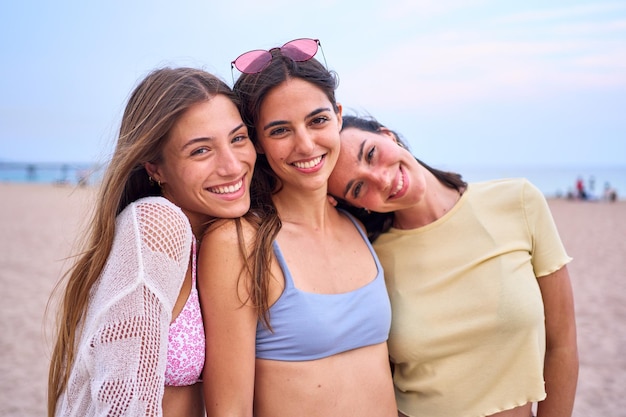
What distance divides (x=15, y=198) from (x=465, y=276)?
31.6m

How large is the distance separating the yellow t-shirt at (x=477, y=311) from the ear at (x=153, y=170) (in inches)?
56.1

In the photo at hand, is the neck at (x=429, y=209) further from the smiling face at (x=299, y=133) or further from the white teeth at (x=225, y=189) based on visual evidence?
the white teeth at (x=225, y=189)

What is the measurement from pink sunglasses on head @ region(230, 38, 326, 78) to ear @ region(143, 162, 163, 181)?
0.62m

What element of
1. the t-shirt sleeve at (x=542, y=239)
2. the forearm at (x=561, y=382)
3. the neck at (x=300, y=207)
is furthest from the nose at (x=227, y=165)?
the forearm at (x=561, y=382)

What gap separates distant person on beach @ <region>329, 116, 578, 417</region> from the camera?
3021 mm

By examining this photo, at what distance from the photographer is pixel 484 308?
3033 millimetres

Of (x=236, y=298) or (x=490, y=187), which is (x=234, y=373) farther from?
(x=490, y=187)

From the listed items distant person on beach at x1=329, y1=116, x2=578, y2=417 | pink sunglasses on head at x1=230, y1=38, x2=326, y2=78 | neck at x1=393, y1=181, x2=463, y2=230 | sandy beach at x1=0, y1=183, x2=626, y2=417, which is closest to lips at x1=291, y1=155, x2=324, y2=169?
distant person on beach at x1=329, y1=116, x2=578, y2=417

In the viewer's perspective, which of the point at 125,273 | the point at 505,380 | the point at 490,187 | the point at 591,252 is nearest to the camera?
the point at 125,273

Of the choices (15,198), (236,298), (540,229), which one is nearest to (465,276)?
(540,229)

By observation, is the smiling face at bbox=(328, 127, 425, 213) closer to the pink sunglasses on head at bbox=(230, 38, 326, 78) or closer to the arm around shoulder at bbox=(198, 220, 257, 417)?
the pink sunglasses on head at bbox=(230, 38, 326, 78)

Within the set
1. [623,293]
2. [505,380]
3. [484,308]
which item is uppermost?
[484,308]

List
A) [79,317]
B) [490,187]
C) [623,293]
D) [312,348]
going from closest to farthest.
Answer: [79,317], [312,348], [490,187], [623,293]

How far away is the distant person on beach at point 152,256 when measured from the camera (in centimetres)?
215
